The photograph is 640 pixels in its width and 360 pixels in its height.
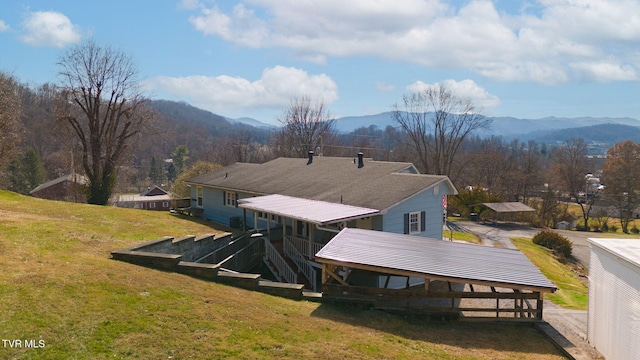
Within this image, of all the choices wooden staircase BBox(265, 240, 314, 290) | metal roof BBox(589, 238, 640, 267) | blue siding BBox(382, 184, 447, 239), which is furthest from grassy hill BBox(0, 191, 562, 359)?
blue siding BBox(382, 184, 447, 239)

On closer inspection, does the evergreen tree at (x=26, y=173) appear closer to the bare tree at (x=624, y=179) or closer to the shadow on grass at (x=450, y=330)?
the shadow on grass at (x=450, y=330)

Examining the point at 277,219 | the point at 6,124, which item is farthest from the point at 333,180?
the point at 6,124

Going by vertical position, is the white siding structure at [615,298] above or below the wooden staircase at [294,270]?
above

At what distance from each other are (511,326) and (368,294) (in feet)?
14.2

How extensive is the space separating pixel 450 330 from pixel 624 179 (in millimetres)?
66225

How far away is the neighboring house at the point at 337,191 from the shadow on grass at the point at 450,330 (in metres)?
4.93

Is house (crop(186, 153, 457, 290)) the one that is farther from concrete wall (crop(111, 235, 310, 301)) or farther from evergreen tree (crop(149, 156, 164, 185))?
evergreen tree (crop(149, 156, 164, 185))

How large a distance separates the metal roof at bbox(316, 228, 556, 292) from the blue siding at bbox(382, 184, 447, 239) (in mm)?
3045

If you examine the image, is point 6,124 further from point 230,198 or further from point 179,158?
point 179,158

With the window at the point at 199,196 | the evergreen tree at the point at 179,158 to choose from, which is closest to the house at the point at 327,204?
the window at the point at 199,196

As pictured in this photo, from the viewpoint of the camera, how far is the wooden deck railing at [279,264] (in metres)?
18.5

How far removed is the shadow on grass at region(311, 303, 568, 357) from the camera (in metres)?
11.3

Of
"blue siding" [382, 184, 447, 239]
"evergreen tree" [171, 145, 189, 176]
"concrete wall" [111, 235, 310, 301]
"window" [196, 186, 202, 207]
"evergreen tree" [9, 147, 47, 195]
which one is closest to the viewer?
Answer: "concrete wall" [111, 235, 310, 301]

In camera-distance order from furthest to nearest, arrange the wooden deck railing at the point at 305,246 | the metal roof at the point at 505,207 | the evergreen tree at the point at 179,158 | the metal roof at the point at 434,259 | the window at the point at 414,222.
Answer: the evergreen tree at the point at 179,158
the metal roof at the point at 505,207
the window at the point at 414,222
the wooden deck railing at the point at 305,246
the metal roof at the point at 434,259
